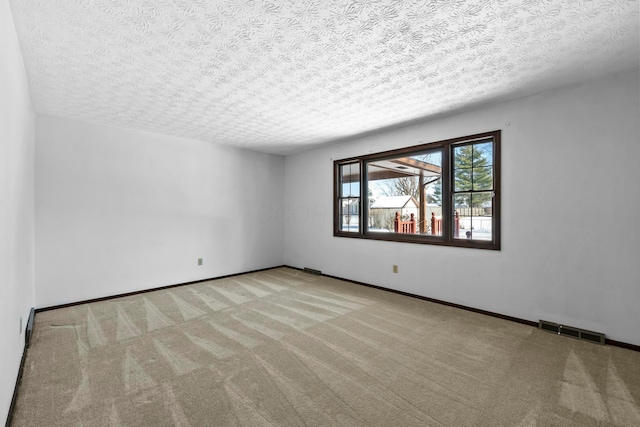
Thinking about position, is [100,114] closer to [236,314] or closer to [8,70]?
[8,70]

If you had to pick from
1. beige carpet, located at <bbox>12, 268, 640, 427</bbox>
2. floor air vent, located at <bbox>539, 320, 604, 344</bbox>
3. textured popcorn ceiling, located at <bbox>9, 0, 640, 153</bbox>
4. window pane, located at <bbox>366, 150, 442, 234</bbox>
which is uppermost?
textured popcorn ceiling, located at <bbox>9, 0, 640, 153</bbox>

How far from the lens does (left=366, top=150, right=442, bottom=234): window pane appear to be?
425 cm

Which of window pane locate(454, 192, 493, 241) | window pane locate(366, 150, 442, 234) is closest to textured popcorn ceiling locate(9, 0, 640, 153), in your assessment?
window pane locate(366, 150, 442, 234)

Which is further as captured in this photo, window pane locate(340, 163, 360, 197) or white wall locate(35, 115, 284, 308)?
window pane locate(340, 163, 360, 197)

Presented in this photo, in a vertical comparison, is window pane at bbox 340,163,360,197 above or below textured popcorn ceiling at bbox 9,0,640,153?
below

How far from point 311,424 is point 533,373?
183cm

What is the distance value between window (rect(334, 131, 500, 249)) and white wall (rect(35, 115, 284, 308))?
6.62ft

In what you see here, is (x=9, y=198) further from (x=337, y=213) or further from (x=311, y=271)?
(x=311, y=271)

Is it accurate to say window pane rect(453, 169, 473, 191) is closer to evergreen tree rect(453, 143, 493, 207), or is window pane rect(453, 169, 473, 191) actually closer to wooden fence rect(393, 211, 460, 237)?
evergreen tree rect(453, 143, 493, 207)

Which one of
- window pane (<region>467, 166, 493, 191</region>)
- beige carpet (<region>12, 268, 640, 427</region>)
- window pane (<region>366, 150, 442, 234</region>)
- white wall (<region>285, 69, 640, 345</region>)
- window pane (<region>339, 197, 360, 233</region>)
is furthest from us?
window pane (<region>339, 197, 360, 233</region>)

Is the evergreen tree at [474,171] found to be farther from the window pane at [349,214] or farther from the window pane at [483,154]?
the window pane at [349,214]

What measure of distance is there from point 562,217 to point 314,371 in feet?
9.78

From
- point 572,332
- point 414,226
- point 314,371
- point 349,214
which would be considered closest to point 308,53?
point 314,371

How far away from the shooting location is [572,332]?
291 cm
